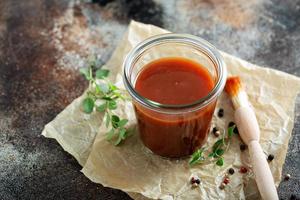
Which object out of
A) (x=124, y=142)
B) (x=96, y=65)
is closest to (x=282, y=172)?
(x=124, y=142)

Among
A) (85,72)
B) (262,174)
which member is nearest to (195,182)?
(262,174)

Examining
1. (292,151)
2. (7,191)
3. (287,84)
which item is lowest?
(7,191)

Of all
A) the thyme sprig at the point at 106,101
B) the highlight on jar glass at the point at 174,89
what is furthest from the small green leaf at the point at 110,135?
the highlight on jar glass at the point at 174,89

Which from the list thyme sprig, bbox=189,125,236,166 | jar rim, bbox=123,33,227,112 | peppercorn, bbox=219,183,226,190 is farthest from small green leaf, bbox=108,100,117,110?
peppercorn, bbox=219,183,226,190

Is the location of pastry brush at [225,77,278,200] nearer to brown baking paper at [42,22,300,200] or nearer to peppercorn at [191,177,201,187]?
brown baking paper at [42,22,300,200]

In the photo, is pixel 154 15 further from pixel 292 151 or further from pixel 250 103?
pixel 292 151
